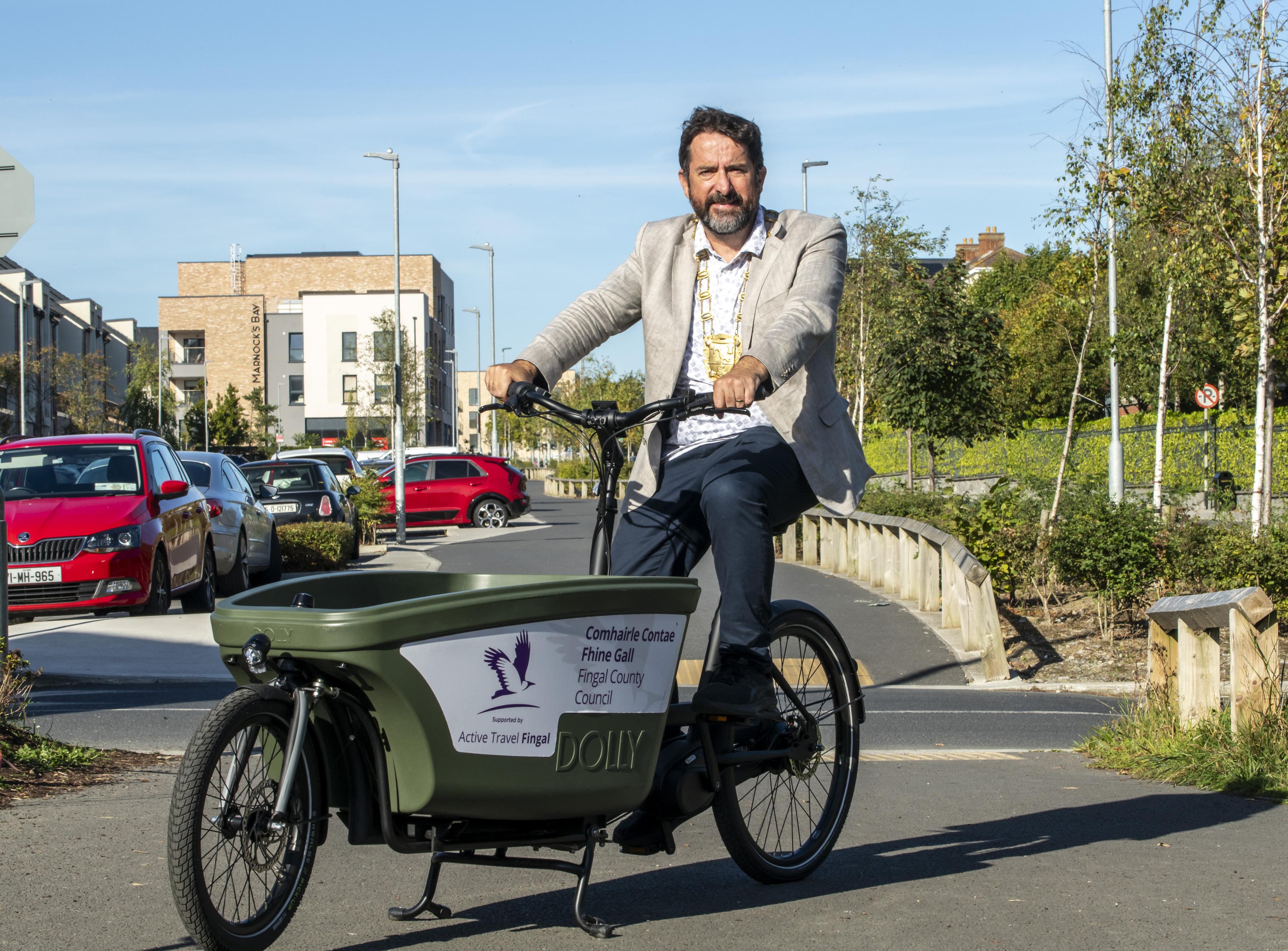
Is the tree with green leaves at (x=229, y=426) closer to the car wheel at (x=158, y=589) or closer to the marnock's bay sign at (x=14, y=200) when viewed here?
the car wheel at (x=158, y=589)

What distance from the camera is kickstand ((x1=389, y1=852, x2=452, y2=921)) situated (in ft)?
12.0

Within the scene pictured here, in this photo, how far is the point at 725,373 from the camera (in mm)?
4117

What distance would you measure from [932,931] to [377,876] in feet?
5.39

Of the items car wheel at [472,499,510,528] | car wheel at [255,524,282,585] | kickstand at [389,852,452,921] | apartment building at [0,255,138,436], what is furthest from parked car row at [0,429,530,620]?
apartment building at [0,255,138,436]

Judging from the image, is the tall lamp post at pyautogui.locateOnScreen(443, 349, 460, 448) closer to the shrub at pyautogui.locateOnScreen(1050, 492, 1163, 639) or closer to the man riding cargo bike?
the shrub at pyautogui.locateOnScreen(1050, 492, 1163, 639)

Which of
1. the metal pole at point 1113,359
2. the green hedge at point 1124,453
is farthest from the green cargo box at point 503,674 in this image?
the metal pole at point 1113,359

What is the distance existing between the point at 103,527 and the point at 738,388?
992 cm

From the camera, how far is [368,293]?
96.4 metres

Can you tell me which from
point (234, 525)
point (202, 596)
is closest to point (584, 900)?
point (202, 596)

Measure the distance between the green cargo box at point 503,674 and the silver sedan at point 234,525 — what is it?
11.8 m

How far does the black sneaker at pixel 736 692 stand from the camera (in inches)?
162

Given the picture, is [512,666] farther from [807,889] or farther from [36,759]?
[36,759]

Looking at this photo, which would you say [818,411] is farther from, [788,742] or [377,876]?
[377,876]

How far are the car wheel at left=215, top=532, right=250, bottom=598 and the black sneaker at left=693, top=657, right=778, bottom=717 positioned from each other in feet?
40.9
